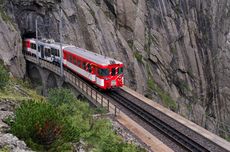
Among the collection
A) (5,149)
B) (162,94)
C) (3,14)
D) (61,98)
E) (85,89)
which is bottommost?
(162,94)

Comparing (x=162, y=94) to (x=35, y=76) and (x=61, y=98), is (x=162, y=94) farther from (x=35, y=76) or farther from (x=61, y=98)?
(x=61, y=98)

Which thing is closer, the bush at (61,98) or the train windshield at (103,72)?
the bush at (61,98)

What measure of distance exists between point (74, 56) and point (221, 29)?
4362 centimetres

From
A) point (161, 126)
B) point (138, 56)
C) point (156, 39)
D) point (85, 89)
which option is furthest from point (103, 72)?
point (156, 39)

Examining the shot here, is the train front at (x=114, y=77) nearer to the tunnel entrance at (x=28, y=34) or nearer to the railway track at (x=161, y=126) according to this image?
the railway track at (x=161, y=126)

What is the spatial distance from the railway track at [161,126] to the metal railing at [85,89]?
1.39 metres

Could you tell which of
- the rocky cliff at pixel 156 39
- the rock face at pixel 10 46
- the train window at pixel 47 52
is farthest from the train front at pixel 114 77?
the train window at pixel 47 52

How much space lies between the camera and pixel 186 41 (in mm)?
63719

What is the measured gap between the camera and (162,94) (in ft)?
175

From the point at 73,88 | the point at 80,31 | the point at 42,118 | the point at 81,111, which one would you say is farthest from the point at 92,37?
the point at 42,118

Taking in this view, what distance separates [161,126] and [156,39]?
125 ft

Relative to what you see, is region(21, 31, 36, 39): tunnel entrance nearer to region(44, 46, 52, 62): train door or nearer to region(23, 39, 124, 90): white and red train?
region(44, 46, 52, 62): train door

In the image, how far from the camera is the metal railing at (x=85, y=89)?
26266 mm

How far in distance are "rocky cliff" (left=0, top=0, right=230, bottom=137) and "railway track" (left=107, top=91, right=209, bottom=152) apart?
17.6m
